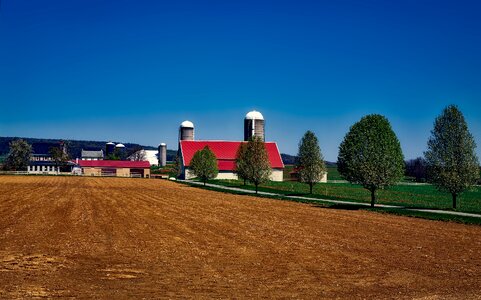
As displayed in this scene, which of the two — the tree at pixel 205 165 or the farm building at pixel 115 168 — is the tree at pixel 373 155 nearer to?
the tree at pixel 205 165

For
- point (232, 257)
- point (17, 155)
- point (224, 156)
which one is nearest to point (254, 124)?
point (224, 156)

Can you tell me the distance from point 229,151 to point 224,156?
3.05 meters

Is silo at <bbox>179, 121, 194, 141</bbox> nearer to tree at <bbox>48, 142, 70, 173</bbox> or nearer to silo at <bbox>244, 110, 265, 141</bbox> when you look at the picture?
silo at <bbox>244, 110, 265, 141</bbox>

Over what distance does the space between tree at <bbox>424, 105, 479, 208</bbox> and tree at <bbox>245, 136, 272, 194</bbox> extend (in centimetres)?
2489

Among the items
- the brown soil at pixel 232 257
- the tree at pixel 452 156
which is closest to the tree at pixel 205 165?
the tree at pixel 452 156

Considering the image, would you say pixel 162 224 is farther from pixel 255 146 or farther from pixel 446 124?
pixel 255 146

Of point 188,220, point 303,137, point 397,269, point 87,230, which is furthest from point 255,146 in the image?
point 397,269

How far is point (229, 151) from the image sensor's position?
12112cm

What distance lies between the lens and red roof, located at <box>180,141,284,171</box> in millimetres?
115688

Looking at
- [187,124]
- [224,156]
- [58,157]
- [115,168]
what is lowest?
[115,168]

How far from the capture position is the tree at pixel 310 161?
64688 millimetres

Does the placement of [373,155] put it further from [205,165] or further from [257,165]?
[205,165]

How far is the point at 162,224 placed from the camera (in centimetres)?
3009

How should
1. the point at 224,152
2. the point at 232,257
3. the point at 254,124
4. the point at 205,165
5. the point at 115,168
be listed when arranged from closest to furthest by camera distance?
1. the point at 232,257
2. the point at 205,165
3. the point at 224,152
4. the point at 254,124
5. the point at 115,168
